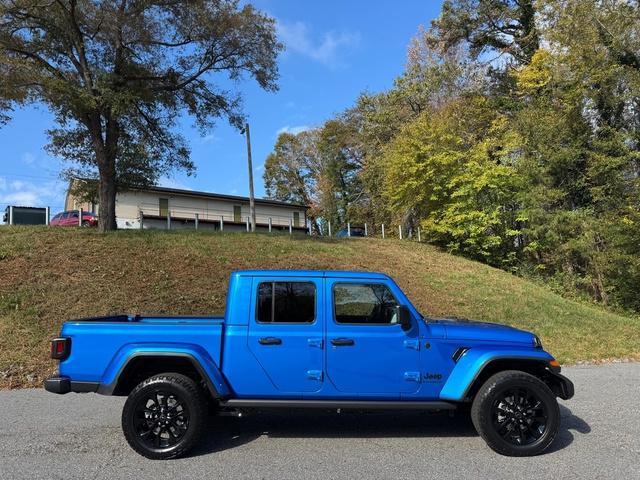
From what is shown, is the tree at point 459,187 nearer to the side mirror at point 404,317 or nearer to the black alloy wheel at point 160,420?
the side mirror at point 404,317

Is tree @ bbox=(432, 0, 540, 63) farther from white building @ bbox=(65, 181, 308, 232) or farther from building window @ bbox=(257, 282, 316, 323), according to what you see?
building window @ bbox=(257, 282, 316, 323)

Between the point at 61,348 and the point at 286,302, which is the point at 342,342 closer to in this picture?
the point at 286,302

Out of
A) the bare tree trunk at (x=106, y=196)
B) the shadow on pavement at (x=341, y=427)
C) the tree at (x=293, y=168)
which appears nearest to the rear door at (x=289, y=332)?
the shadow on pavement at (x=341, y=427)

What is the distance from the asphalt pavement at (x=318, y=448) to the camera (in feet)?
15.1

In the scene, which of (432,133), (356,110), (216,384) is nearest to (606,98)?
(432,133)

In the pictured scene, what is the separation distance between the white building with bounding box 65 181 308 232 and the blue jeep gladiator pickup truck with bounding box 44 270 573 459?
30.6 meters

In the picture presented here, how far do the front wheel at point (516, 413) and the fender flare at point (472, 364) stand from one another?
159 mm

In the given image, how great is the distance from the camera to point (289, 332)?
17.3 ft

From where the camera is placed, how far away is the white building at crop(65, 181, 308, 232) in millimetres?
38250

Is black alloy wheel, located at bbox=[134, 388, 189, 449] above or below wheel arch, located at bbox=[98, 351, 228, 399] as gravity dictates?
below

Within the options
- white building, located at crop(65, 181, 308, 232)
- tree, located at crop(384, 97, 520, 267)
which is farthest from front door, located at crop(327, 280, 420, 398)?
white building, located at crop(65, 181, 308, 232)

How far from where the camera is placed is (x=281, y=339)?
523 centimetres

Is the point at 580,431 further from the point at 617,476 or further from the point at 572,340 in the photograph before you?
the point at 572,340

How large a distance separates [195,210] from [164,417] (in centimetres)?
3892
